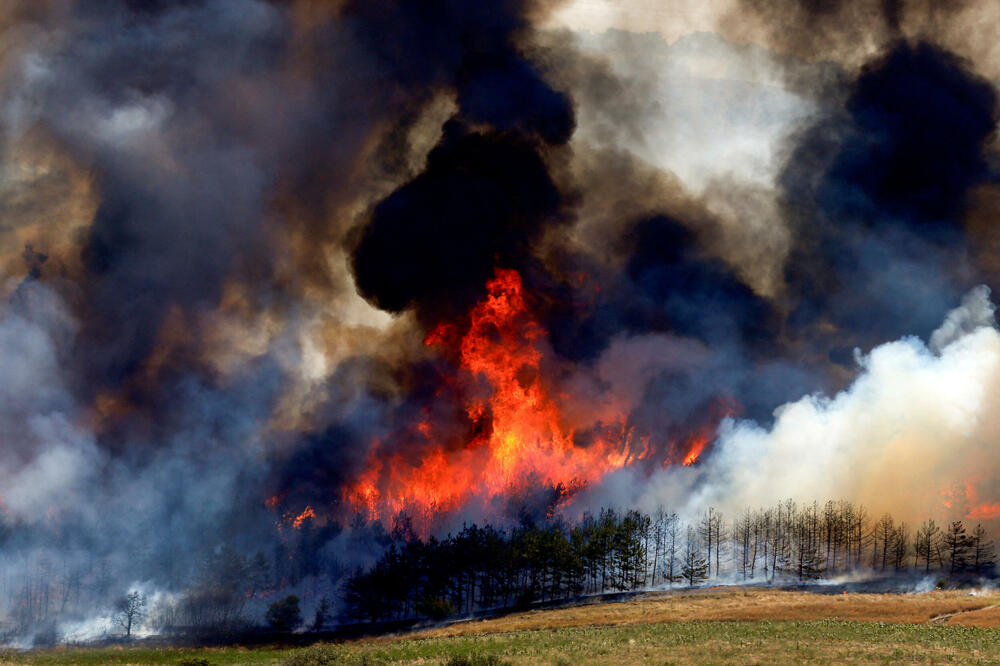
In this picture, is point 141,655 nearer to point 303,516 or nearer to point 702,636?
point 303,516

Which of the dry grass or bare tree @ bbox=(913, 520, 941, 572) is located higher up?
bare tree @ bbox=(913, 520, 941, 572)

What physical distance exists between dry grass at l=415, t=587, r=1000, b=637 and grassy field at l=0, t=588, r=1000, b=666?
18cm

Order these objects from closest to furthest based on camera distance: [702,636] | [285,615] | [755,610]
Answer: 1. [702,636]
2. [755,610]
3. [285,615]

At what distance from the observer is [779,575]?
6255 inches

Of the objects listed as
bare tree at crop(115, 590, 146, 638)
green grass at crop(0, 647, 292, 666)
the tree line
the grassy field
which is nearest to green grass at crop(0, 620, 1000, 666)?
the grassy field

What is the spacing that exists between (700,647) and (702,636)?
391 inches

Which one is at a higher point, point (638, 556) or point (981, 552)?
point (981, 552)

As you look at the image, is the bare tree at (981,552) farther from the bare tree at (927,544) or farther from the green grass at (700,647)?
the green grass at (700,647)

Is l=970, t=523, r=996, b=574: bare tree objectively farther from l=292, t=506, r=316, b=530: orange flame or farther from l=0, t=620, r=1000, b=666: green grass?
l=292, t=506, r=316, b=530: orange flame

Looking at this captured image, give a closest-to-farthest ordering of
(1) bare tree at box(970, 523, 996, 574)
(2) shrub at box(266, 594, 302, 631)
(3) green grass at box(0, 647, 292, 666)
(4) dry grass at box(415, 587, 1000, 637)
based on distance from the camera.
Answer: (4) dry grass at box(415, 587, 1000, 637), (3) green grass at box(0, 647, 292, 666), (2) shrub at box(266, 594, 302, 631), (1) bare tree at box(970, 523, 996, 574)

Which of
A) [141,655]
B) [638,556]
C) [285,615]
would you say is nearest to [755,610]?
[638,556]

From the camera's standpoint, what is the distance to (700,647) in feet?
240

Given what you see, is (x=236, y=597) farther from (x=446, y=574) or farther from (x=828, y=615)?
(x=828, y=615)

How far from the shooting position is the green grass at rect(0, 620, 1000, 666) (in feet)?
212
